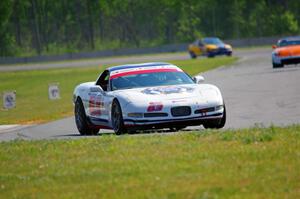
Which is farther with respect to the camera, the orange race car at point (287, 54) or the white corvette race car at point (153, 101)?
the orange race car at point (287, 54)

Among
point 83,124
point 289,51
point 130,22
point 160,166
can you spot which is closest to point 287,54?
point 289,51

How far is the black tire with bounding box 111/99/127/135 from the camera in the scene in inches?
668

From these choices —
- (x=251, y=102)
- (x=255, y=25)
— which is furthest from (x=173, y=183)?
(x=255, y=25)

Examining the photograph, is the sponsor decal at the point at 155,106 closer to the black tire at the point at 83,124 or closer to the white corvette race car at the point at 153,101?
the white corvette race car at the point at 153,101

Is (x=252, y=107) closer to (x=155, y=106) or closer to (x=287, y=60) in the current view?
(x=155, y=106)

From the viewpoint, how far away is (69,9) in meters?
135

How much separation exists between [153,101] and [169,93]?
1.17 feet

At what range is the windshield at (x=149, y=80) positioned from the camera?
1795 centimetres

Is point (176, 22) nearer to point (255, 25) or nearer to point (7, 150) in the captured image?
point (255, 25)

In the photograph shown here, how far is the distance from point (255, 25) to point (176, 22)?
11584 millimetres

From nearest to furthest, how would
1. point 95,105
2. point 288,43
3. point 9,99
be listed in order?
point 95,105 < point 9,99 < point 288,43

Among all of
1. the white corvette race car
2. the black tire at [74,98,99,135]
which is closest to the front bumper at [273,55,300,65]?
the black tire at [74,98,99,135]

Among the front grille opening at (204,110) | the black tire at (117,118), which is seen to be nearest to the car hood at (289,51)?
the black tire at (117,118)

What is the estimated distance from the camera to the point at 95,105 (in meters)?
18.7
